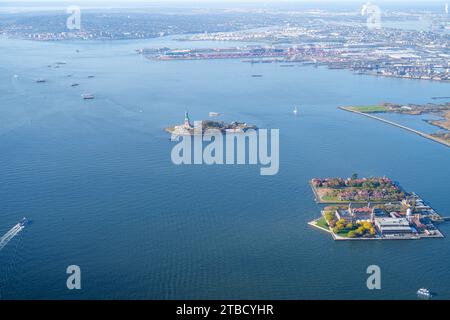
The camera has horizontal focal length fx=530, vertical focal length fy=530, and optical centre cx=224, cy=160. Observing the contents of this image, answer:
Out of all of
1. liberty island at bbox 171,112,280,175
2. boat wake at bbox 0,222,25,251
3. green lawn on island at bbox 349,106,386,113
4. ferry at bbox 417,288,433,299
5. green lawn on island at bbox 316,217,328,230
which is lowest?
ferry at bbox 417,288,433,299

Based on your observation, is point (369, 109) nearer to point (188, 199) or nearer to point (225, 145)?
point (225, 145)

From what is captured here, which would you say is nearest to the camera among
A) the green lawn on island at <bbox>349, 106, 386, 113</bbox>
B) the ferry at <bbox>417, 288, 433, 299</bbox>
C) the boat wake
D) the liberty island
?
the ferry at <bbox>417, 288, 433, 299</bbox>

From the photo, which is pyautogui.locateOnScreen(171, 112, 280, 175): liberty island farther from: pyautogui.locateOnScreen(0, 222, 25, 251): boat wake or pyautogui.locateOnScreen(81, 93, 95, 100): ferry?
pyautogui.locateOnScreen(81, 93, 95, 100): ferry

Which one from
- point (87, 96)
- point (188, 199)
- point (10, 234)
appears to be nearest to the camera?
point (10, 234)

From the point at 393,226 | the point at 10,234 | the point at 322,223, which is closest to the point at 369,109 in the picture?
the point at 393,226

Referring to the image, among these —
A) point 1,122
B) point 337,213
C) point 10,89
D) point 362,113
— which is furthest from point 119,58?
point 337,213

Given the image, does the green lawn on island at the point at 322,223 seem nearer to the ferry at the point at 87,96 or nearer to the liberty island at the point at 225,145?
the liberty island at the point at 225,145

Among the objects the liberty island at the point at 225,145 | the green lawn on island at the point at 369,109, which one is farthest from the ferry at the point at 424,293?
the green lawn on island at the point at 369,109

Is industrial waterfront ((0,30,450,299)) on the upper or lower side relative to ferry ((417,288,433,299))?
upper

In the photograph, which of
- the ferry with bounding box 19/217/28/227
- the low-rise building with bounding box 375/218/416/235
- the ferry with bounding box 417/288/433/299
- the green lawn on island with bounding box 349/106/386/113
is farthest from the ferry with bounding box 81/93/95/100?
the ferry with bounding box 417/288/433/299

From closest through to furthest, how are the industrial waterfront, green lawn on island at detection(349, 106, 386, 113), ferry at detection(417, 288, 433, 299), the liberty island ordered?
ferry at detection(417, 288, 433, 299)
the industrial waterfront
the liberty island
green lawn on island at detection(349, 106, 386, 113)

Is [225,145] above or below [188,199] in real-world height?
above
